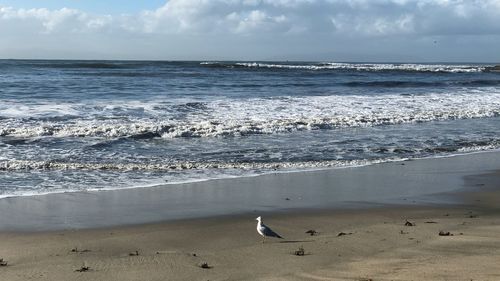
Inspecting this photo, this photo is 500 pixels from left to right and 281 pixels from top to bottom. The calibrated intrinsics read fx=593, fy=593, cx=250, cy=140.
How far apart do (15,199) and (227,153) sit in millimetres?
4886

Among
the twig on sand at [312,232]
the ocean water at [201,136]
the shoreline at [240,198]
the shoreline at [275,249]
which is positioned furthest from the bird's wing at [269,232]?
the ocean water at [201,136]

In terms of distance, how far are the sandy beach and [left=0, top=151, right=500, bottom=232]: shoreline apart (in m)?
0.24

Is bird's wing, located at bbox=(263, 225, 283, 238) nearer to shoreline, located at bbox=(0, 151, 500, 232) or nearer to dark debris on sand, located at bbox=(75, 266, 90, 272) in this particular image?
shoreline, located at bbox=(0, 151, 500, 232)

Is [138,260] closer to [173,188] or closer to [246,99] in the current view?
[173,188]

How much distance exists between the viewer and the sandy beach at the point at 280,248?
4.64m

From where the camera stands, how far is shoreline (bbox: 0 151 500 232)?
6.68 metres

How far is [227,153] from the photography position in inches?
459

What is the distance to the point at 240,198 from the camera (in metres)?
7.82

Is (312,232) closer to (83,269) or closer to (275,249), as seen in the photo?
(275,249)

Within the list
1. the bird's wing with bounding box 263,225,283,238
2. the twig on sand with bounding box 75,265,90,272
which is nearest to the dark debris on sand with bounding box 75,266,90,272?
the twig on sand with bounding box 75,265,90,272

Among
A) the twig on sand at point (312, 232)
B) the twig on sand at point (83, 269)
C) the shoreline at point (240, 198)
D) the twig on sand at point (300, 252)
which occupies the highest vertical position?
the twig on sand at point (300, 252)

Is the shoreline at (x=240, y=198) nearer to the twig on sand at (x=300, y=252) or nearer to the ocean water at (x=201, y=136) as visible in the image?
the ocean water at (x=201, y=136)

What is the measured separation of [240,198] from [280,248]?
8.09 ft

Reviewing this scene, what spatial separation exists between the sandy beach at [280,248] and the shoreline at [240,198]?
24cm
